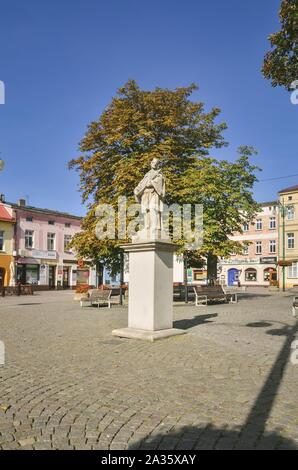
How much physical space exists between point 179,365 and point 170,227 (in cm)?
1378

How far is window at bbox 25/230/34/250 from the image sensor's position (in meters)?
41.8

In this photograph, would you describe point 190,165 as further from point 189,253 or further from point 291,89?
point 291,89

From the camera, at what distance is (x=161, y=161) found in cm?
2105

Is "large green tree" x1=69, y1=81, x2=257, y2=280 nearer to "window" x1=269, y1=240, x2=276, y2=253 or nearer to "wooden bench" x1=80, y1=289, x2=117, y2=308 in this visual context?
"wooden bench" x1=80, y1=289, x2=117, y2=308

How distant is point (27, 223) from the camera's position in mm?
42000

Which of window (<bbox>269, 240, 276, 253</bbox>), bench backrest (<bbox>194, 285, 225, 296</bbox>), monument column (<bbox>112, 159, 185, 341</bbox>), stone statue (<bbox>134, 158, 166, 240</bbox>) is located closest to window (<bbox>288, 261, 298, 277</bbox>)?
window (<bbox>269, 240, 276, 253</bbox>)

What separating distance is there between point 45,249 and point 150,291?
35759mm

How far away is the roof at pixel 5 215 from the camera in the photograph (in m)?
39.2

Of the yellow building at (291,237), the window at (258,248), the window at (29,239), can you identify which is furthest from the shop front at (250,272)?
the window at (29,239)

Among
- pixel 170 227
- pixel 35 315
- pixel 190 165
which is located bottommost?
pixel 35 315

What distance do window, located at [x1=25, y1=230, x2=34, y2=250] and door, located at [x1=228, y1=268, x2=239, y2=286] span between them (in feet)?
96.9

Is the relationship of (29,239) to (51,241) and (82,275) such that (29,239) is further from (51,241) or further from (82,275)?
(82,275)

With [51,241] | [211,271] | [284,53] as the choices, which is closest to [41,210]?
[51,241]
